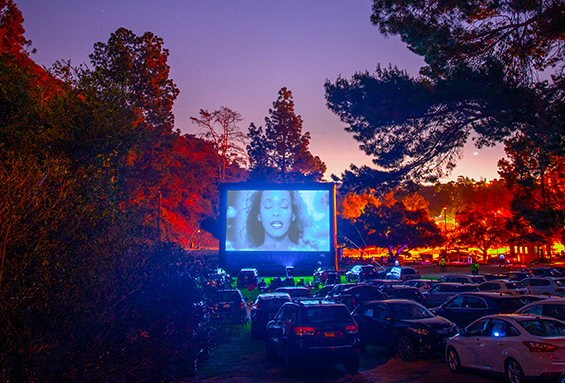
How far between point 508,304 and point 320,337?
6765 millimetres

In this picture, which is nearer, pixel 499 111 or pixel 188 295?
pixel 188 295

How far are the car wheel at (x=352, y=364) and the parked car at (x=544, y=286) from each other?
15.0 m

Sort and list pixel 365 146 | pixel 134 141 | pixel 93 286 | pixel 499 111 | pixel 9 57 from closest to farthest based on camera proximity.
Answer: pixel 93 286 < pixel 9 57 < pixel 134 141 < pixel 499 111 < pixel 365 146

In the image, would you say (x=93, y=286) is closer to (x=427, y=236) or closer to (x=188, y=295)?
(x=188, y=295)

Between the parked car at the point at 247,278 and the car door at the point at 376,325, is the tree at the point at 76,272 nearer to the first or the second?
the car door at the point at 376,325

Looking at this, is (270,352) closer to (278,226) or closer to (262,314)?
(262,314)

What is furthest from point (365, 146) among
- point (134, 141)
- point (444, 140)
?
point (134, 141)

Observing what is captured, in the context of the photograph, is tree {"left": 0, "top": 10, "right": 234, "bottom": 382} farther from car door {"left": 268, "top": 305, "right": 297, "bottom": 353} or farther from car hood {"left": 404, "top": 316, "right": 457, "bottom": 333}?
car hood {"left": 404, "top": 316, "right": 457, "bottom": 333}

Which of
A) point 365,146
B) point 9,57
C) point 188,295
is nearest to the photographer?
point 188,295

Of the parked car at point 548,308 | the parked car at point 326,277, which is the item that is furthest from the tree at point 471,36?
the parked car at point 326,277

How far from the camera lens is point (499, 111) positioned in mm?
12812

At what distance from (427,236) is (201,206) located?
35.0 meters

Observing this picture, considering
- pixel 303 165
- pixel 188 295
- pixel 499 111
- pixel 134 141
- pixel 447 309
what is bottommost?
pixel 447 309

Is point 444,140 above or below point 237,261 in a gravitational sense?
above
